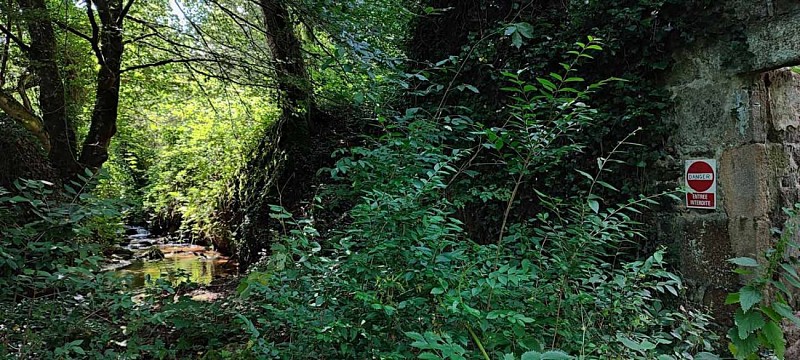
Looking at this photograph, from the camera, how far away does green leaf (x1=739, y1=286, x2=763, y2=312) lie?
1212 millimetres

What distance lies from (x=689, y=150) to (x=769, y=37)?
653 millimetres

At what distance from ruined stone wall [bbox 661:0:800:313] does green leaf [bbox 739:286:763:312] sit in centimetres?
136

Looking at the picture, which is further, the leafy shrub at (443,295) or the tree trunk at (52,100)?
the tree trunk at (52,100)

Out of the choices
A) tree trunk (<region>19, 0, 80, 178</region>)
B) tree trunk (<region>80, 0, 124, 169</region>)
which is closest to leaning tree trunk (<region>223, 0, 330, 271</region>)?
tree trunk (<region>80, 0, 124, 169</region>)

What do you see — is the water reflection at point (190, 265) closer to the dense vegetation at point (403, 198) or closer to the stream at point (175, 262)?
the stream at point (175, 262)

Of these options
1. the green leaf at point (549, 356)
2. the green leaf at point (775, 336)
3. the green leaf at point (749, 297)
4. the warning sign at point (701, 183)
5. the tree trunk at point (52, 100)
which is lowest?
the green leaf at point (775, 336)

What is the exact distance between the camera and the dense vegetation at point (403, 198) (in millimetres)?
1431

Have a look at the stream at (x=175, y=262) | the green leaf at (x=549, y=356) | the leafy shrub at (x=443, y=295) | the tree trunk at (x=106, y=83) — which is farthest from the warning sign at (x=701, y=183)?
the stream at (x=175, y=262)

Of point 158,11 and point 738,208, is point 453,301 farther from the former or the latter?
point 158,11

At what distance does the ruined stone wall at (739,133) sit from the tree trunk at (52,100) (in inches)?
189

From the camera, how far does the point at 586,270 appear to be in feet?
5.29

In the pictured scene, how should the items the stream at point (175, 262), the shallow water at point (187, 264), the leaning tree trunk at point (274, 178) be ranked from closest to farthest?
the shallow water at point (187, 264), the stream at point (175, 262), the leaning tree trunk at point (274, 178)

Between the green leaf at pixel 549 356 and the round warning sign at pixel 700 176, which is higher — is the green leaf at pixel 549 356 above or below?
below

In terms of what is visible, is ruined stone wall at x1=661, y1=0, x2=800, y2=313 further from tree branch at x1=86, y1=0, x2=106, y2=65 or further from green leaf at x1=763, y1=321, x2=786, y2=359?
tree branch at x1=86, y1=0, x2=106, y2=65
